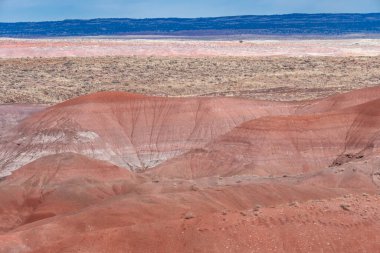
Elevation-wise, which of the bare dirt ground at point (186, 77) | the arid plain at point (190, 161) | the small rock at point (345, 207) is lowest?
the bare dirt ground at point (186, 77)

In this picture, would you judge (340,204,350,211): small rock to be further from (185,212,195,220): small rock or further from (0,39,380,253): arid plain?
(185,212,195,220): small rock

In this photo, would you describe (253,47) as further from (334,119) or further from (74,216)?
(74,216)

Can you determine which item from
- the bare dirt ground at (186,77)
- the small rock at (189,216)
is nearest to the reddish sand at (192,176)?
the small rock at (189,216)

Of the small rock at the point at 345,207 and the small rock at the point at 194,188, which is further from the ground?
the small rock at the point at 345,207

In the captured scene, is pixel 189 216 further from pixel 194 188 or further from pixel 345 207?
pixel 194 188

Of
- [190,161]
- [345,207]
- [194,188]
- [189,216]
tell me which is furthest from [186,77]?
[345,207]

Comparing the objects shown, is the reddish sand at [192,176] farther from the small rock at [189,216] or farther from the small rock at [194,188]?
the small rock at [189,216]
